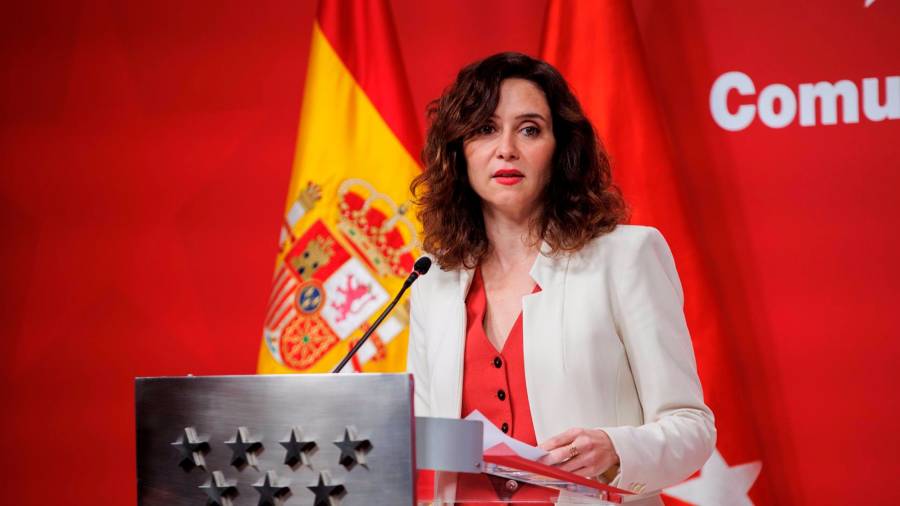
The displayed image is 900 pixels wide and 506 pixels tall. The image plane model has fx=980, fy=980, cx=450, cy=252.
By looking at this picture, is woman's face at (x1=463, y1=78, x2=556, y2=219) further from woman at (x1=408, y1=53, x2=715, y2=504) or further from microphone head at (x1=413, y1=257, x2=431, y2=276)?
microphone head at (x1=413, y1=257, x2=431, y2=276)

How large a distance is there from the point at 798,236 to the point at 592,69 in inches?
32.9

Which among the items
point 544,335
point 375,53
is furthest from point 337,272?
point 544,335

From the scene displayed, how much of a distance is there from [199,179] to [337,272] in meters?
0.88

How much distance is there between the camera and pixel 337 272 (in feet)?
9.62

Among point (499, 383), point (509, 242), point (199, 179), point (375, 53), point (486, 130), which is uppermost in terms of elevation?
point (375, 53)

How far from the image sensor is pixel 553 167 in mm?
2156

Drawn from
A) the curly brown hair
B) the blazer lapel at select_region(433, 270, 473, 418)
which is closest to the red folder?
the blazer lapel at select_region(433, 270, 473, 418)

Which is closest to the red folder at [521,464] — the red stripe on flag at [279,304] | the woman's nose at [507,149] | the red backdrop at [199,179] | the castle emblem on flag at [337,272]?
the woman's nose at [507,149]

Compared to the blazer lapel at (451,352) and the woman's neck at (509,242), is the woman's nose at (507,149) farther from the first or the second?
the blazer lapel at (451,352)

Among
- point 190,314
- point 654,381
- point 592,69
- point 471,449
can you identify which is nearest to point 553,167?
A: point 654,381

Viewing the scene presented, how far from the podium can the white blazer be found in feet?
1.35

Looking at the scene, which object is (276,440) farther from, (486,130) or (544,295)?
(486,130)

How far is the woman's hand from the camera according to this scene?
59.6 inches

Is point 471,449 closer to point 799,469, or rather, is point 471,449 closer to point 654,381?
point 654,381
